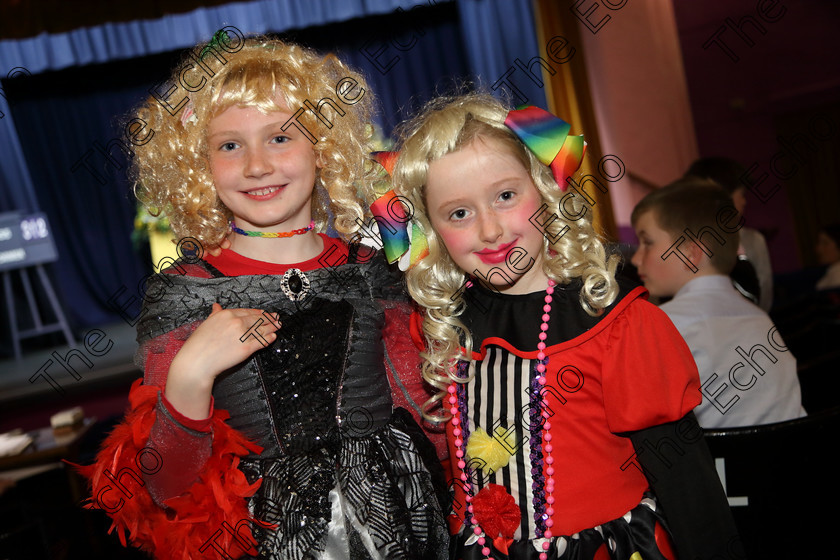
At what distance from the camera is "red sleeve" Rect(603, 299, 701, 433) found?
119cm

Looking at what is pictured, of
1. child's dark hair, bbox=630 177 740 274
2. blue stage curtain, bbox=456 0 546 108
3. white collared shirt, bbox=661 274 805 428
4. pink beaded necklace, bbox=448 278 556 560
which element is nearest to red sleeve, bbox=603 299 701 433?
pink beaded necklace, bbox=448 278 556 560

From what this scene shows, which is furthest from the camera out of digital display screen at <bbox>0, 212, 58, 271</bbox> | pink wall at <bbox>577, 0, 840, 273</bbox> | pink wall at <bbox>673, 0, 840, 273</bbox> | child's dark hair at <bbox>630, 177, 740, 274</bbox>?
pink wall at <bbox>673, 0, 840, 273</bbox>

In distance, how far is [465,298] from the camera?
1.45m

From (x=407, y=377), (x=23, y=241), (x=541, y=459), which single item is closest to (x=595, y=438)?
(x=541, y=459)

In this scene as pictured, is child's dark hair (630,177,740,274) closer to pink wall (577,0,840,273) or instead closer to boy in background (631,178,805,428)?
boy in background (631,178,805,428)

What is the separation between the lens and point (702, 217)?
6.82ft

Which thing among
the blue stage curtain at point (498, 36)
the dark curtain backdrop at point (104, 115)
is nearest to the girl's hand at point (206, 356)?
the blue stage curtain at point (498, 36)

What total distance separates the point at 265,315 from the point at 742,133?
9004 mm

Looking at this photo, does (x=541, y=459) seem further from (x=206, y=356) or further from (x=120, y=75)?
(x=120, y=75)

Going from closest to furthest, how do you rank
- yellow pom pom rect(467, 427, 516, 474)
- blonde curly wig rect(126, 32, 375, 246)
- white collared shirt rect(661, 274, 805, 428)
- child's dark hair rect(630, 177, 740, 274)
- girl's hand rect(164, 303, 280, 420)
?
1. girl's hand rect(164, 303, 280, 420)
2. yellow pom pom rect(467, 427, 516, 474)
3. blonde curly wig rect(126, 32, 375, 246)
4. white collared shirt rect(661, 274, 805, 428)
5. child's dark hair rect(630, 177, 740, 274)

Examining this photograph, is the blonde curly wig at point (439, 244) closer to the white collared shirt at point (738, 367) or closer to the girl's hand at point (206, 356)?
the girl's hand at point (206, 356)

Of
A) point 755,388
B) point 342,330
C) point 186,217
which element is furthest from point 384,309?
point 755,388

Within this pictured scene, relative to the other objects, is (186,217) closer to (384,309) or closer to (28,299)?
(384,309)
